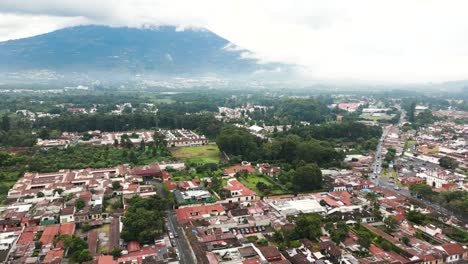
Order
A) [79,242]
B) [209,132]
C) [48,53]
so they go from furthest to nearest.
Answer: [48,53] < [209,132] < [79,242]

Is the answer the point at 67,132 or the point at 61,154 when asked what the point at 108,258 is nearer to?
the point at 61,154

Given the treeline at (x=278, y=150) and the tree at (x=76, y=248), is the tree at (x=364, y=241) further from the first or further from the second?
the treeline at (x=278, y=150)

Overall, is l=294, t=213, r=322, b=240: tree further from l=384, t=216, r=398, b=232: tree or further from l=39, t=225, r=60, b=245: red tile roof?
l=39, t=225, r=60, b=245: red tile roof

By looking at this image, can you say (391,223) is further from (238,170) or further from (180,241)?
(238,170)

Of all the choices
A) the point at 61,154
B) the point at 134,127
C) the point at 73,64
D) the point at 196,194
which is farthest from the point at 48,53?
the point at 196,194

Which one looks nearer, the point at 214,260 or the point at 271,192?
the point at 214,260

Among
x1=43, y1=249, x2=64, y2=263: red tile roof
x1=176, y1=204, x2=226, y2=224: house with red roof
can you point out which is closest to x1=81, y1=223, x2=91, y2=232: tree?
x1=43, y1=249, x2=64, y2=263: red tile roof
